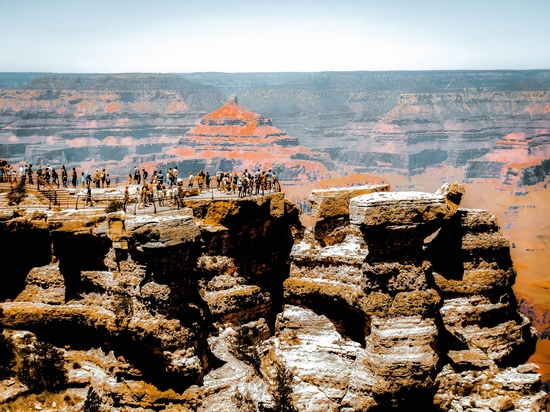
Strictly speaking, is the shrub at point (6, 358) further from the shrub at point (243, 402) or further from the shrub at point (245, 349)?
the shrub at point (243, 402)

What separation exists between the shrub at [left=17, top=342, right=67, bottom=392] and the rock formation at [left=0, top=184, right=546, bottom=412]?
0.28 feet

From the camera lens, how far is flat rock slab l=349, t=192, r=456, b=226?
955 inches

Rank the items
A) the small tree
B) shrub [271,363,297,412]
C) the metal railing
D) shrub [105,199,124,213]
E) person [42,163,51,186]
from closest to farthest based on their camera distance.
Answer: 1. shrub [271,363,297,412]
2. the metal railing
3. shrub [105,199,124,213]
4. the small tree
5. person [42,163,51,186]

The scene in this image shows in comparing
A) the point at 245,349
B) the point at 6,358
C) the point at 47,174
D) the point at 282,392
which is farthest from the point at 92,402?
the point at 47,174

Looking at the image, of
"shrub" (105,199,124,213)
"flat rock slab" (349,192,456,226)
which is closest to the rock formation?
"flat rock slab" (349,192,456,226)

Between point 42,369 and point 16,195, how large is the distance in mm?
10649

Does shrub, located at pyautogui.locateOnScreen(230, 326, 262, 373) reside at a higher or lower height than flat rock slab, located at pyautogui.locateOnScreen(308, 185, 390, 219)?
lower

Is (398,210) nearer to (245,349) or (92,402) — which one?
(245,349)

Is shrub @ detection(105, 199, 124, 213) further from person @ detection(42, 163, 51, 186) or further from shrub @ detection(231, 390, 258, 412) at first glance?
shrub @ detection(231, 390, 258, 412)

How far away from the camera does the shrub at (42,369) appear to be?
89.5ft

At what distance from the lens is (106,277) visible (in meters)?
29.0

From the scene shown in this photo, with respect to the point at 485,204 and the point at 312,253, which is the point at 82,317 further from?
the point at 485,204

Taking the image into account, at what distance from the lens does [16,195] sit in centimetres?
3384

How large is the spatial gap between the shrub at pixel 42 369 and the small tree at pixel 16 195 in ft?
28.5
